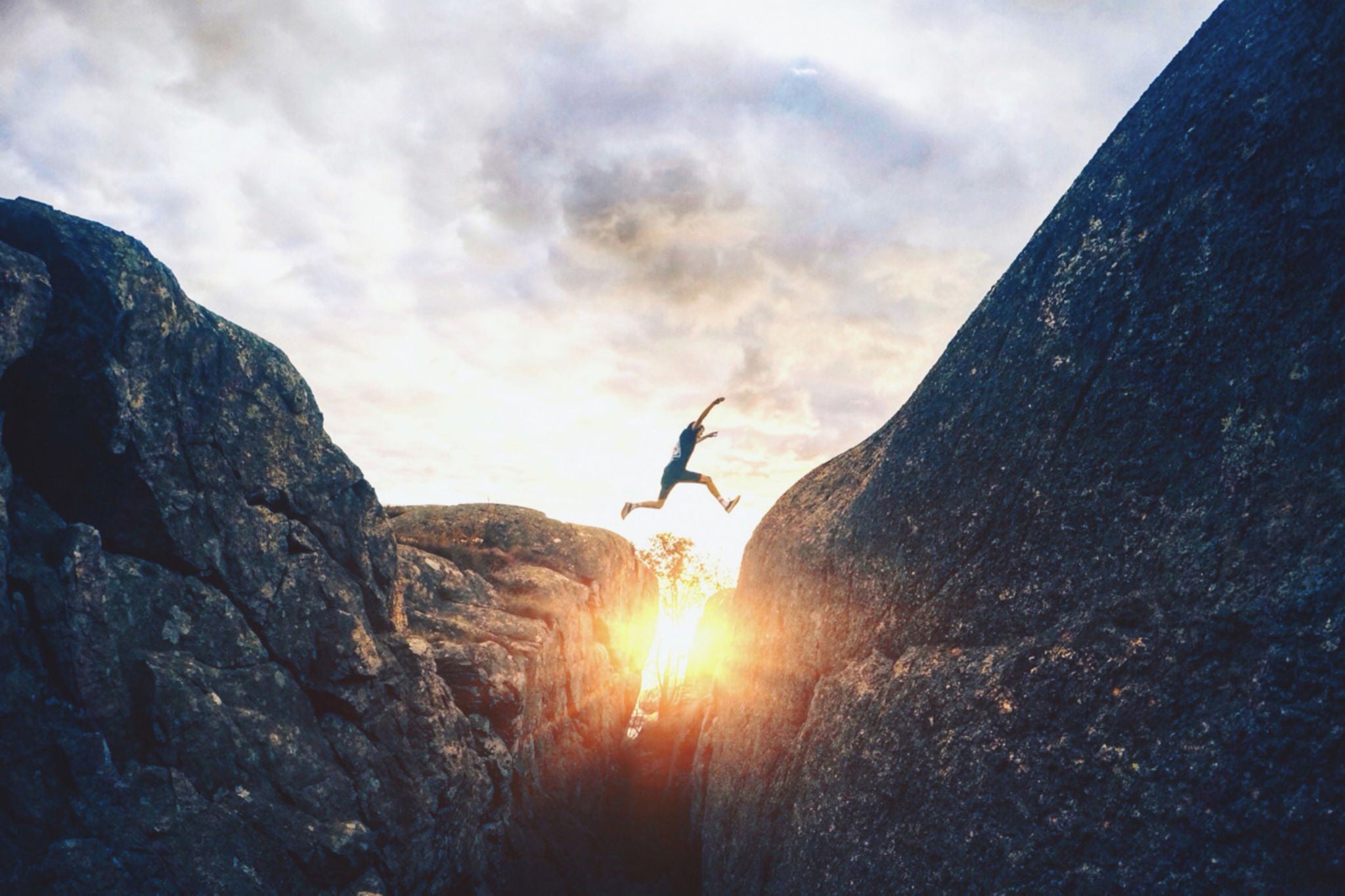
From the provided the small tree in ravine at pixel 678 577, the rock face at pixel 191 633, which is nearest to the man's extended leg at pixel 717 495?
the rock face at pixel 191 633

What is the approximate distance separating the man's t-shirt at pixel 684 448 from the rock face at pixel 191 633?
9583 mm

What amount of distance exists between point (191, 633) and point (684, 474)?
1457 centimetres

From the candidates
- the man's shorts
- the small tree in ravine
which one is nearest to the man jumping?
the man's shorts

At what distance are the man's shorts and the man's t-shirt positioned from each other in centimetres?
14

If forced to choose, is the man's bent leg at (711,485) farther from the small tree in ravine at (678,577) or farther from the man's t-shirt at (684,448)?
→ the small tree in ravine at (678,577)

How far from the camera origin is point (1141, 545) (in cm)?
540

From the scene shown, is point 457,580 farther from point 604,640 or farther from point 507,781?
point 604,640

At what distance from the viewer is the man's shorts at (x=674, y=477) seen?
21.3 meters

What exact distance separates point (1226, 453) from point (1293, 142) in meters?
2.56

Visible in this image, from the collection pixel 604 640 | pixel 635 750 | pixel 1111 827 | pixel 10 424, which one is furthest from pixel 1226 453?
pixel 635 750

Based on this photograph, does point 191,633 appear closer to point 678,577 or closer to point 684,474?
point 684,474

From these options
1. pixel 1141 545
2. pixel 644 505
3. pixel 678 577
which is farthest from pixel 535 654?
pixel 678 577

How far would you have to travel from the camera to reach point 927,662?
7.36m

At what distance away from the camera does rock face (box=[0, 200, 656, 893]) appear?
7059 mm
